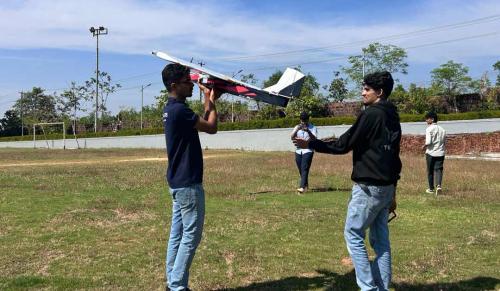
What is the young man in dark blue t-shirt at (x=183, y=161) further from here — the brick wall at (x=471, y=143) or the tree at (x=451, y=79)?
the tree at (x=451, y=79)

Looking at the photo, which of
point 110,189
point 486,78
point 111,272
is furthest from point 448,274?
point 486,78

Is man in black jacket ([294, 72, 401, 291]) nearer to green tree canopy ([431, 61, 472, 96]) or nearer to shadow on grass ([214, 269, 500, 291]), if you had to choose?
shadow on grass ([214, 269, 500, 291])

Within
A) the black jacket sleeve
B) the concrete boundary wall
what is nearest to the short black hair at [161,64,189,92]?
the black jacket sleeve

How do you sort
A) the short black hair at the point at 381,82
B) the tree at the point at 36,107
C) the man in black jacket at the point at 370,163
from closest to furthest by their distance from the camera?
the man in black jacket at the point at 370,163 < the short black hair at the point at 381,82 < the tree at the point at 36,107

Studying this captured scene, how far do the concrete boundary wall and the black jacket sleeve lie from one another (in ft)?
98.4

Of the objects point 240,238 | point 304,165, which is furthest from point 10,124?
point 240,238

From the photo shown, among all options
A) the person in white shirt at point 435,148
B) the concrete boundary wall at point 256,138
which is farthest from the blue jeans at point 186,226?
the concrete boundary wall at point 256,138

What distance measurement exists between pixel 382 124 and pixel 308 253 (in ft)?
8.89

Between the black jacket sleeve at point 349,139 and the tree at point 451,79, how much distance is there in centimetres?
3785

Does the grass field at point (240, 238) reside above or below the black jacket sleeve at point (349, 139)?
below

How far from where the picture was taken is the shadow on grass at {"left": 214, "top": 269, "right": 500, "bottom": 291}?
17.9 ft

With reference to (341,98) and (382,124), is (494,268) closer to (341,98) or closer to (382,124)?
(382,124)

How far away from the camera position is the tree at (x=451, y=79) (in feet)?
134

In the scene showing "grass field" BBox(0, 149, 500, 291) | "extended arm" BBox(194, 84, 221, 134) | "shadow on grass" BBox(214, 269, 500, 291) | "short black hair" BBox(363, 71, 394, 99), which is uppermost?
"short black hair" BBox(363, 71, 394, 99)
